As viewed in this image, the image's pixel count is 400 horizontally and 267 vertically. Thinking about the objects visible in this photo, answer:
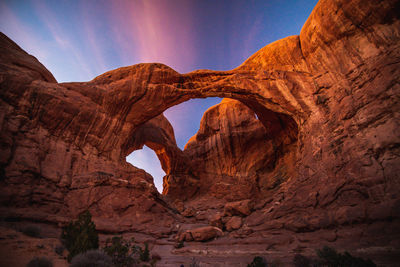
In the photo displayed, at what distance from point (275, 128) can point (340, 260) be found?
54.5 ft

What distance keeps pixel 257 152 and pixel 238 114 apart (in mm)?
6465

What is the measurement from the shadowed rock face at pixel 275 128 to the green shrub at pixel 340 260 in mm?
1833

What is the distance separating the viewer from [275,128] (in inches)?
859

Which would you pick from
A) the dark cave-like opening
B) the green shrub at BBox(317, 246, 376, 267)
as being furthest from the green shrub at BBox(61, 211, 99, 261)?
the dark cave-like opening

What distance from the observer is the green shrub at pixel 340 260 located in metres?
5.63

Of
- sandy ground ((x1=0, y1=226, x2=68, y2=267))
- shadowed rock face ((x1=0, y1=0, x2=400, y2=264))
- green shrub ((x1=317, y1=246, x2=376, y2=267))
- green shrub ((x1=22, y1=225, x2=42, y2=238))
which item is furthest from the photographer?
shadowed rock face ((x1=0, y1=0, x2=400, y2=264))

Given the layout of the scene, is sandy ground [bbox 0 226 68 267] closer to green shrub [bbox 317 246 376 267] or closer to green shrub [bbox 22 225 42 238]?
green shrub [bbox 22 225 42 238]

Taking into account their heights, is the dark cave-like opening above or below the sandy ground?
above

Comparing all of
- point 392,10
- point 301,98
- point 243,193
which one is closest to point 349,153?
point 301,98

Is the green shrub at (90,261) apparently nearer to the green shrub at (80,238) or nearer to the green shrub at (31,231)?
the green shrub at (80,238)

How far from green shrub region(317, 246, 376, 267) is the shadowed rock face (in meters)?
1.83

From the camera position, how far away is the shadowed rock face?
31.2ft

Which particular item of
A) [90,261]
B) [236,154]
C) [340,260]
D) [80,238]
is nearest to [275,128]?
[236,154]

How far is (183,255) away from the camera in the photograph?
32.3ft
